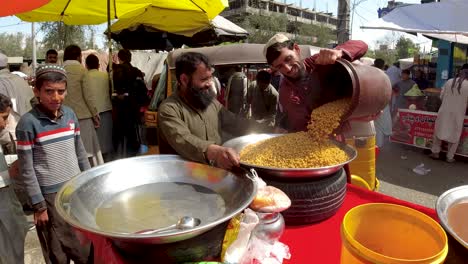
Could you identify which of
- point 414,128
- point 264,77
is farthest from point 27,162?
point 414,128

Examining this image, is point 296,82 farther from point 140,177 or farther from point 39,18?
point 39,18

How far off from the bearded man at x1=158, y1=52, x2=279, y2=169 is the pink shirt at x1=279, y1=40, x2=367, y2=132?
19 cm

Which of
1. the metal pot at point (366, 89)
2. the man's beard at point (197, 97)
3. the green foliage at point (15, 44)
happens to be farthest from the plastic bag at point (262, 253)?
the green foliage at point (15, 44)

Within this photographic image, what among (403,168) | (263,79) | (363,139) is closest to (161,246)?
(363,139)

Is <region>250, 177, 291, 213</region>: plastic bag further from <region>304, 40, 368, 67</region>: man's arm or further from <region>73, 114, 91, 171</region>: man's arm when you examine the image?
<region>73, 114, 91, 171</region>: man's arm

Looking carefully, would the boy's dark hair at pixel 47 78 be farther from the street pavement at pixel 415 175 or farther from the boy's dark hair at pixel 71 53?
the street pavement at pixel 415 175

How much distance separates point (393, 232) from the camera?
0.97 meters

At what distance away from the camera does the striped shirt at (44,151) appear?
2.11m

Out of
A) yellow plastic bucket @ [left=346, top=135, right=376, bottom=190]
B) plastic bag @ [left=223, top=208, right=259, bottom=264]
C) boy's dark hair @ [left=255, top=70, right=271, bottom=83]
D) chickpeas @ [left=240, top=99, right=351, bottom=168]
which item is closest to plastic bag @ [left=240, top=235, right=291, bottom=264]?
plastic bag @ [left=223, top=208, right=259, bottom=264]

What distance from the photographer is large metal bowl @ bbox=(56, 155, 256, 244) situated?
1.01m

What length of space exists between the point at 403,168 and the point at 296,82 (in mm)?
4730

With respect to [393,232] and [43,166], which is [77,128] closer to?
[43,166]

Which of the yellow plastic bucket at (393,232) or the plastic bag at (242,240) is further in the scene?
the plastic bag at (242,240)

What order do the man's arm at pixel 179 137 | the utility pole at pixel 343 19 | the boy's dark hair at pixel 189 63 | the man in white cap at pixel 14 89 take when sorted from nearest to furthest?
the man's arm at pixel 179 137 → the boy's dark hair at pixel 189 63 → the man in white cap at pixel 14 89 → the utility pole at pixel 343 19
